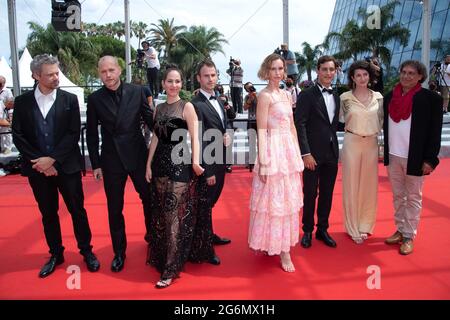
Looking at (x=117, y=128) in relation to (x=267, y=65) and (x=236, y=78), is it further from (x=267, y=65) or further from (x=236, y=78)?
(x=236, y=78)

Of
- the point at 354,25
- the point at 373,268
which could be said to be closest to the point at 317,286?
the point at 373,268

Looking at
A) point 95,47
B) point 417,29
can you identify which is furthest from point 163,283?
point 95,47

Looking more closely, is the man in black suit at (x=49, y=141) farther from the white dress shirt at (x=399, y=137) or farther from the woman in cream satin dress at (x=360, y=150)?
the white dress shirt at (x=399, y=137)

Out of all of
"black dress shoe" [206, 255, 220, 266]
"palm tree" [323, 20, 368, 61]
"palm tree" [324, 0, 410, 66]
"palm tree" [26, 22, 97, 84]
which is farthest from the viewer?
"palm tree" [26, 22, 97, 84]

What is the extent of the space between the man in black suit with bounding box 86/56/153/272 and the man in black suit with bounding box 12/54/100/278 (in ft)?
0.58

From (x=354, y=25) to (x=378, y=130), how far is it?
22575 mm

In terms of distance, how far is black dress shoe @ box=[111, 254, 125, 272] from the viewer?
11.3ft

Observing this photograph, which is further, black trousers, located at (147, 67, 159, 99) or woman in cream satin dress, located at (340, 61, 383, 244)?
black trousers, located at (147, 67, 159, 99)

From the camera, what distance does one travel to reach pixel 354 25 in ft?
79.6

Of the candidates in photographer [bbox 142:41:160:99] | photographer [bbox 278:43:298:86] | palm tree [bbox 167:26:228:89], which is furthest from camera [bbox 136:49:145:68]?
palm tree [bbox 167:26:228:89]

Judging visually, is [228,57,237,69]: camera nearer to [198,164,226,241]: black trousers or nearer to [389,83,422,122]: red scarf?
[389,83,422,122]: red scarf

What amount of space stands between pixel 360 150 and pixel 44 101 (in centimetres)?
293

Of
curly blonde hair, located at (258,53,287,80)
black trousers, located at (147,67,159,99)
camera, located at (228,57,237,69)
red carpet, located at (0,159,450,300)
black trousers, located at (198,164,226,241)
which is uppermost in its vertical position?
camera, located at (228,57,237,69)

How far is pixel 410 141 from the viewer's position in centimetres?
374
